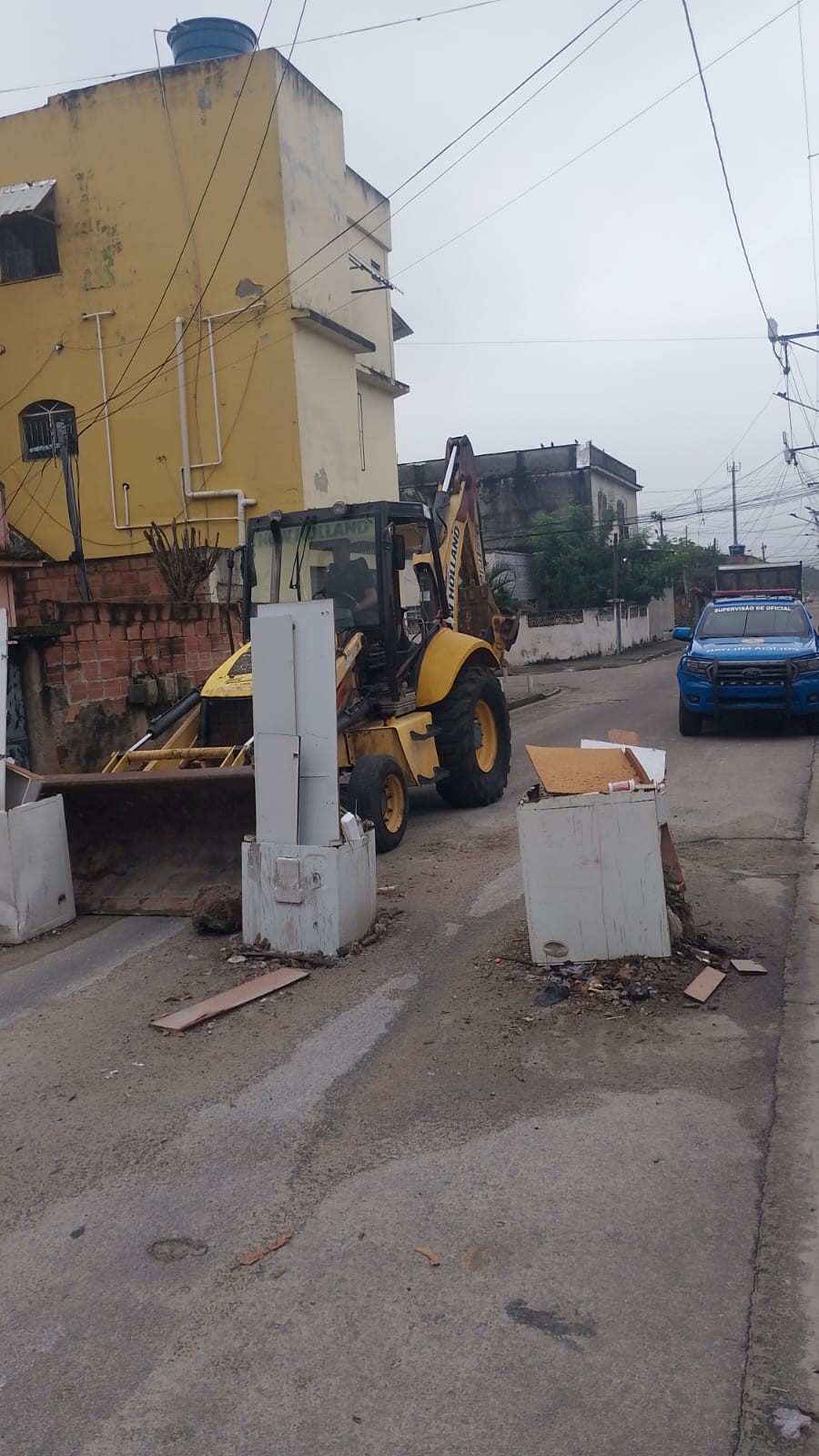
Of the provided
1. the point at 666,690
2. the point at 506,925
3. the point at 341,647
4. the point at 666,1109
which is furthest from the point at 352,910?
the point at 666,690

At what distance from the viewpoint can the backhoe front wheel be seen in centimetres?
895

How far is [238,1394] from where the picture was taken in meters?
3.05

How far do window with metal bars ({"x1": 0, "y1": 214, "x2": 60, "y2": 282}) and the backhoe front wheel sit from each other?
16404 mm

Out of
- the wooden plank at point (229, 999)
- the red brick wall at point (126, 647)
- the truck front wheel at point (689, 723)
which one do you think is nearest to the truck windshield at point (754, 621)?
the truck front wheel at point (689, 723)

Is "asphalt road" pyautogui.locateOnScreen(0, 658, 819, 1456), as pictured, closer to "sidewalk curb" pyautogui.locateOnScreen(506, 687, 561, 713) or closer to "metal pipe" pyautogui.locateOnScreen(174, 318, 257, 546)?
"metal pipe" pyautogui.locateOnScreen(174, 318, 257, 546)

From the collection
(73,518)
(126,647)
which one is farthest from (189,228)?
(126,647)

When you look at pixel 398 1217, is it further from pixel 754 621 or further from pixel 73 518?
pixel 73 518

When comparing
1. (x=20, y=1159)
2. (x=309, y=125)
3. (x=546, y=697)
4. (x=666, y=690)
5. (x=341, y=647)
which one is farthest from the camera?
(x=546, y=697)

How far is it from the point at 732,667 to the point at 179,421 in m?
11.7

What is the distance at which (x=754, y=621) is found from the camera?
15.8m

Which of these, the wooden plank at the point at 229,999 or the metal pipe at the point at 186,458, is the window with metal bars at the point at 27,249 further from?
the wooden plank at the point at 229,999

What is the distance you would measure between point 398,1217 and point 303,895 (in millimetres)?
2919

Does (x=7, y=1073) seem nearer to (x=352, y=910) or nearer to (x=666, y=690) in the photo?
(x=352, y=910)

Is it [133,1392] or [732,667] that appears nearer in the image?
[133,1392]
